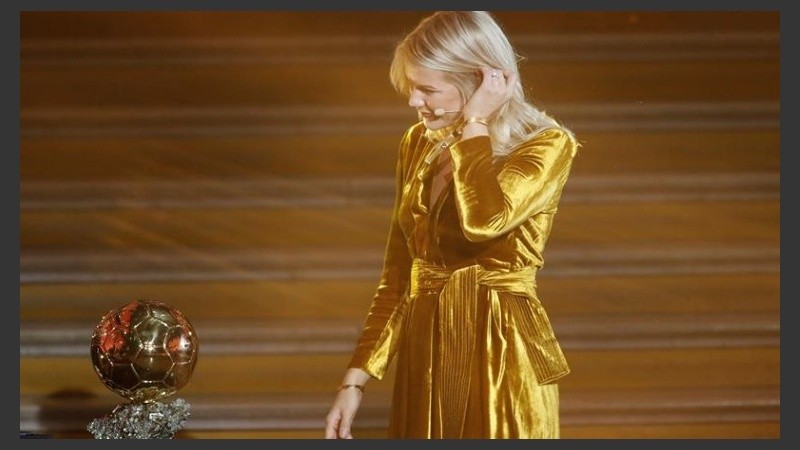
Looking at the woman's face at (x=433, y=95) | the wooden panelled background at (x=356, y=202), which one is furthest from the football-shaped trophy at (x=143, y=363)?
the wooden panelled background at (x=356, y=202)

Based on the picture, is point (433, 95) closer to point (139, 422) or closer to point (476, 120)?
point (476, 120)

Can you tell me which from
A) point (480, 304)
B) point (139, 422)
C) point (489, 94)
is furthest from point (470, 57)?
point (139, 422)

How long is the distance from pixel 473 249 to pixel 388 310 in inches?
12.0

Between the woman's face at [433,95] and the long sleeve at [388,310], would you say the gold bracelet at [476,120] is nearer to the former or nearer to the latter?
the woman's face at [433,95]

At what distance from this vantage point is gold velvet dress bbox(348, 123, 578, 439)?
8.48 ft

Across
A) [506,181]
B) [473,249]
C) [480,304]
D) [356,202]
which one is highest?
[356,202]

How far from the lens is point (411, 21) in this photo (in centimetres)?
450

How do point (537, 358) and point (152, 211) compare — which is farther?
point (152, 211)

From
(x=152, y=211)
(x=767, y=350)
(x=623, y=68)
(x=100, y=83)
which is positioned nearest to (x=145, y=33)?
(x=100, y=83)

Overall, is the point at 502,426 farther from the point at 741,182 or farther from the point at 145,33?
the point at 145,33

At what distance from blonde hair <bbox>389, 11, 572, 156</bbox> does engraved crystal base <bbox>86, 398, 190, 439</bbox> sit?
3.57 feet

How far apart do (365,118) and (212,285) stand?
34.6 inches

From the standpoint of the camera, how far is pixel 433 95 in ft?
8.89

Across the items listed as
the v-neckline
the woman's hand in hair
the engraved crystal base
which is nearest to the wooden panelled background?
the engraved crystal base
